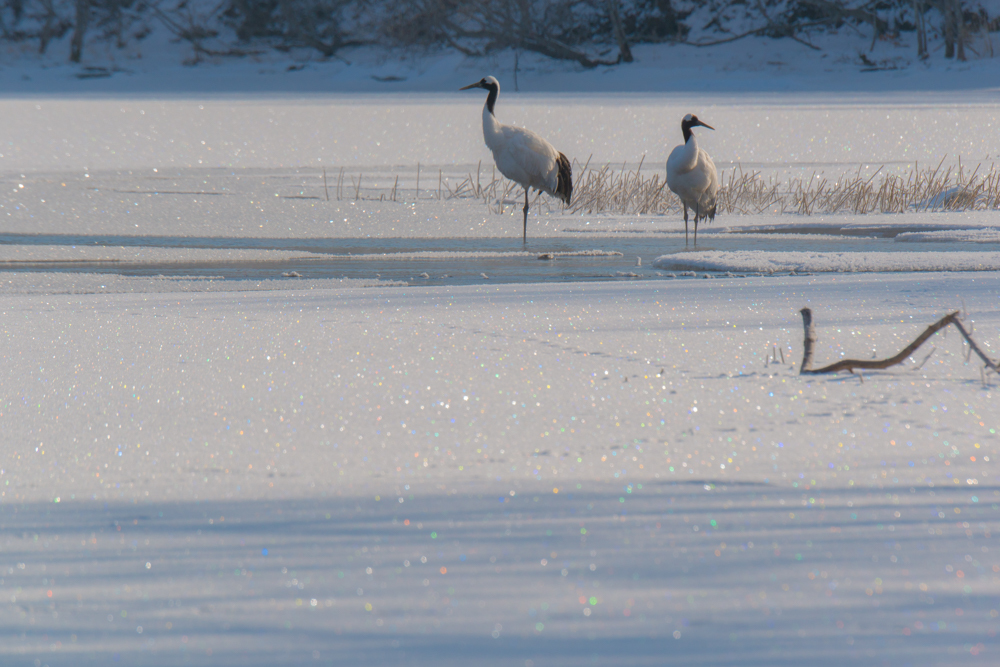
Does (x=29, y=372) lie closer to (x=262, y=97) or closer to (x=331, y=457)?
(x=331, y=457)

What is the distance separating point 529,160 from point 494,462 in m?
7.18

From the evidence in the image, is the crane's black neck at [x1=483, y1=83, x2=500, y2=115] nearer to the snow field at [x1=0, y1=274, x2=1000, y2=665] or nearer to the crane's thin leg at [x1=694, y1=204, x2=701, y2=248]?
the crane's thin leg at [x1=694, y1=204, x2=701, y2=248]

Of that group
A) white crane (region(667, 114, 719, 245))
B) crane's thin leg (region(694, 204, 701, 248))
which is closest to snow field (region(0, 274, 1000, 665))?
crane's thin leg (region(694, 204, 701, 248))

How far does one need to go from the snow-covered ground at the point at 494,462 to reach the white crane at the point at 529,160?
300cm

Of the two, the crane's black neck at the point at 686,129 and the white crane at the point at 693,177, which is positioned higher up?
the crane's black neck at the point at 686,129

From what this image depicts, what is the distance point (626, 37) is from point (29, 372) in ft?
118

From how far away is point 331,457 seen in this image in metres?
2.08

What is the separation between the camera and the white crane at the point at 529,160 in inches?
357

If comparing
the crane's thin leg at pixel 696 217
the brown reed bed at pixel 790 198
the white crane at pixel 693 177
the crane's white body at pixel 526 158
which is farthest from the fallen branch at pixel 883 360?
the brown reed bed at pixel 790 198

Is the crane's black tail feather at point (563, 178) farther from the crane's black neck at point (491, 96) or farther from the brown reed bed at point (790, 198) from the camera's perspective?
the crane's black neck at point (491, 96)

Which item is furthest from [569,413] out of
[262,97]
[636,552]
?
[262,97]

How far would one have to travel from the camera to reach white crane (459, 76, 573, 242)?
357 inches

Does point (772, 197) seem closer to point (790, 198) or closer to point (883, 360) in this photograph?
point (790, 198)

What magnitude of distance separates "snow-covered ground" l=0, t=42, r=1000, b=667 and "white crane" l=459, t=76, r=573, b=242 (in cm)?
300
